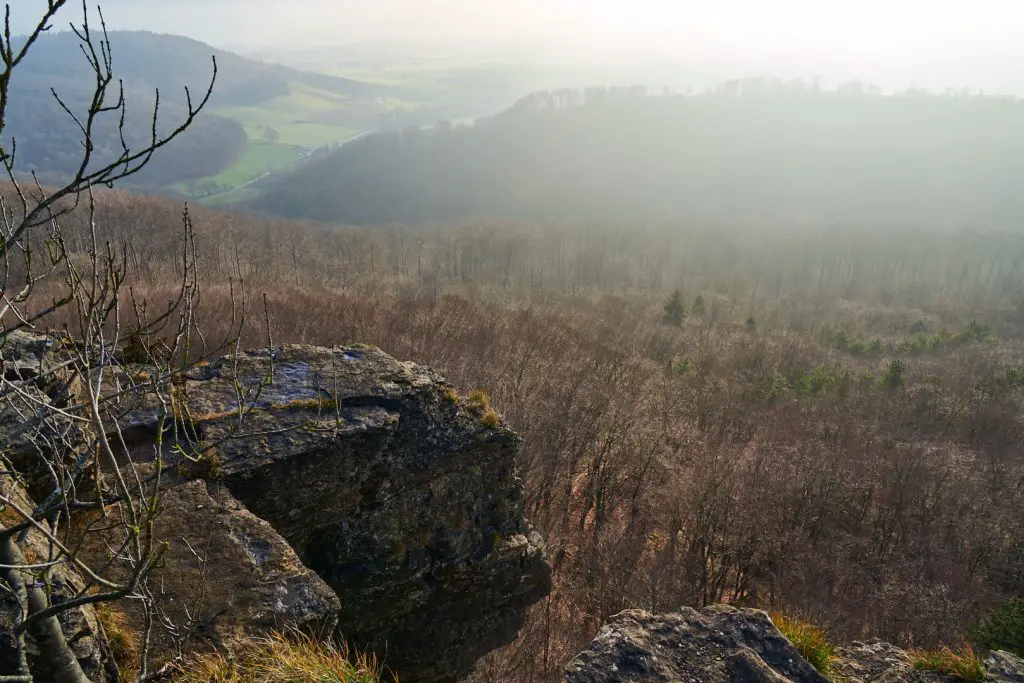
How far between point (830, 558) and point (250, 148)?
602 ft

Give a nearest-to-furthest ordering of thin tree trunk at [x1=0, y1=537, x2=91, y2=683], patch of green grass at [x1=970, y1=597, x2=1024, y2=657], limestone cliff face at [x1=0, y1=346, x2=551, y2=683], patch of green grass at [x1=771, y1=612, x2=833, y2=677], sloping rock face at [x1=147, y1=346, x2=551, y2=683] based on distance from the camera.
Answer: thin tree trunk at [x1=0, y1=537, x2=91, y2=683], patch of green grass at [x1=771, y1=612, x2=833, y2=677], limestone cliff face at [x1=0, y1=346, x2=551, y2=683], sloping rock face at [x1=147, y1=346, x2=551, y2=683], patch of green grass at [x1=970, y1=597, x2=1024, y2=657]

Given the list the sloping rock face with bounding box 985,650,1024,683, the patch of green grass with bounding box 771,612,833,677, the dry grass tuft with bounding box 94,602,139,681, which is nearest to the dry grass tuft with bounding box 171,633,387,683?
the dry grass tuft with bounding box 94,602,139,681

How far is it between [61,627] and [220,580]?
1439 millimetres

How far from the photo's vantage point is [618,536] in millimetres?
17438

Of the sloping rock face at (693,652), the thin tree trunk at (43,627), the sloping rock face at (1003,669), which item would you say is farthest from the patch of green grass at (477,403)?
the sloping rock face at (1003,669)

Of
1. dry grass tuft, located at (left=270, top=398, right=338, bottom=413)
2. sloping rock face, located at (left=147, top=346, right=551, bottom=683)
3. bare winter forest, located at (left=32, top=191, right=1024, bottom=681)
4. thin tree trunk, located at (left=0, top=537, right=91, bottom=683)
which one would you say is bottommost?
bare winter forest, located at (left=32, top=191, right=1024, bottom=681)

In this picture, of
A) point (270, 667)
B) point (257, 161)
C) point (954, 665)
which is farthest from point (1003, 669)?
point (257, 161)

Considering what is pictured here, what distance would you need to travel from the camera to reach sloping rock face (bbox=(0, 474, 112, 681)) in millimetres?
3418

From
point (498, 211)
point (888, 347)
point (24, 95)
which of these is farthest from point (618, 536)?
point (24, 95)

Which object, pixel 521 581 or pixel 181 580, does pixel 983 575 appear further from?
pixel 181 580

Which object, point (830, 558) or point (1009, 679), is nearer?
point (1009, 679)

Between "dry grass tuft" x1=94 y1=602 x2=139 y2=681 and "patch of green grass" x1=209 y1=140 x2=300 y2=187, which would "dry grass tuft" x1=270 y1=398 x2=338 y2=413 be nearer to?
"dry grass tuft" x1=94 y1=602 x2=139 y2=681

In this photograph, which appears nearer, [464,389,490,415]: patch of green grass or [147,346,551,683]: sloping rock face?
[147,346,551,683]: sloping rock face

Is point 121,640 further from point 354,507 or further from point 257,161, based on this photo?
point 257,161
